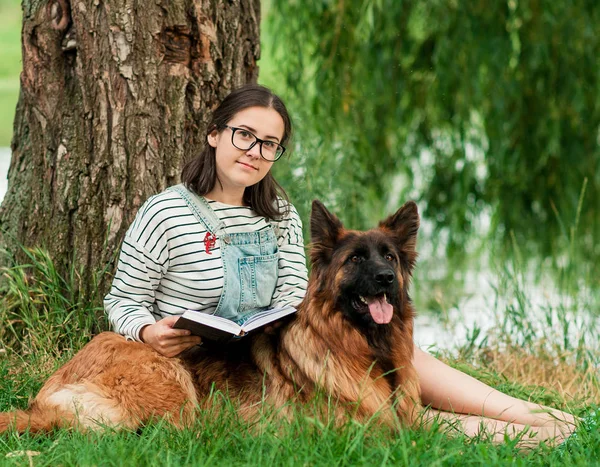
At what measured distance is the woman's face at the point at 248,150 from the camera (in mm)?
3355

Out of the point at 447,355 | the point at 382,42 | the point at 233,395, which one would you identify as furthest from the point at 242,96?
the point at 382,42

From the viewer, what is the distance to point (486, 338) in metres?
4.98

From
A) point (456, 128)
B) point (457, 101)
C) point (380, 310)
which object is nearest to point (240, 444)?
point (380, 310)

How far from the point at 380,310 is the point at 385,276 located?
173 millimetres

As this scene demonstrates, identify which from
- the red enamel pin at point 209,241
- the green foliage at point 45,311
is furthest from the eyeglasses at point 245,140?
the green foliage at point 45,311

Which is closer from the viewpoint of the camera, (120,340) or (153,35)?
(120,340)

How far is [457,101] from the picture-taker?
21.0ft

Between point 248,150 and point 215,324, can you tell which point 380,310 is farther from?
point 248,150

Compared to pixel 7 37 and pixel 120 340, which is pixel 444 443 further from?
pixel 7 37

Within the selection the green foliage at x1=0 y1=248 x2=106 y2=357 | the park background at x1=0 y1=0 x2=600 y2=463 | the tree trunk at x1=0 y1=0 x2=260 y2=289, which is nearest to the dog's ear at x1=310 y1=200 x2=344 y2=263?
the tree trunk at x1=0 y1=0 x2=260 y2=289

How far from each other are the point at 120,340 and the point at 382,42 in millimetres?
4151

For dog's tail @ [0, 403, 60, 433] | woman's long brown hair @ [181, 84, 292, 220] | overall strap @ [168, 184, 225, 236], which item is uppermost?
woman's long brown hair @ [181, 84, 292, 220]

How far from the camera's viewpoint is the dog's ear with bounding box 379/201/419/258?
328cm

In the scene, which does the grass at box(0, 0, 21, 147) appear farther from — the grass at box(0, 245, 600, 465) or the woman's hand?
the woman's hand
